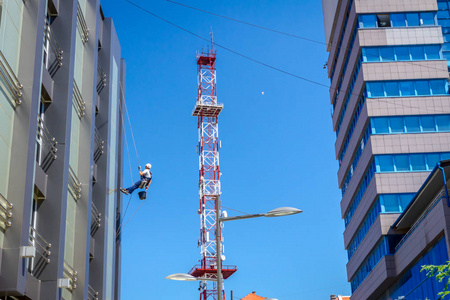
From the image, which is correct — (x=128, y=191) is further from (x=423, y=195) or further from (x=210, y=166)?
(x=210, y=166)

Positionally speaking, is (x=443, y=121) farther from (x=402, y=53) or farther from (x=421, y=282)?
(x=421, y=282)

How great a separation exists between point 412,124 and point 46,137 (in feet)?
124

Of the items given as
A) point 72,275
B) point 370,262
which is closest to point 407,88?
point 370,262

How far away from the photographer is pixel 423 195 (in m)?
43.9

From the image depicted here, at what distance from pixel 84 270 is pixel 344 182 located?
43461 mm

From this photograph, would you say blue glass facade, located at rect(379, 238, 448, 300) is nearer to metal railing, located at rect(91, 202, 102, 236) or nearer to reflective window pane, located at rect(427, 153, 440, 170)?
reflective window pane, located at rect(427, 153, 440, 170)

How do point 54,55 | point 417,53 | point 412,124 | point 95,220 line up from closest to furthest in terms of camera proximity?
1. point 54,55
2. point 95,220
3. point 412,124
4. point 417,53

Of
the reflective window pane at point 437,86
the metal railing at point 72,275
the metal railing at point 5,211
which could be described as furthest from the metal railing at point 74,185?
the reflective window pane at point 437,86

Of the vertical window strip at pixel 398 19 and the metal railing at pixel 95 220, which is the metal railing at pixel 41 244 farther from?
the vertical window strip at pixel 398 19

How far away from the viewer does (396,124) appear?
5400 cm

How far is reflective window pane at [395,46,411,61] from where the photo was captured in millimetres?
55906

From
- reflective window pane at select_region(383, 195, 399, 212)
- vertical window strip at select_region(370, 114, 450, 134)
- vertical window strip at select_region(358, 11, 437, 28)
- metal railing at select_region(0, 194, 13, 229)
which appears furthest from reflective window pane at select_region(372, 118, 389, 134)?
metal railing at select_region(0, 194, 13, 229)

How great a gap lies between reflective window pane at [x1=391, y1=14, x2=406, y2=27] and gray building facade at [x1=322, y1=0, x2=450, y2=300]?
0.08 metres

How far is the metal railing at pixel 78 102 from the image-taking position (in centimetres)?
2626
